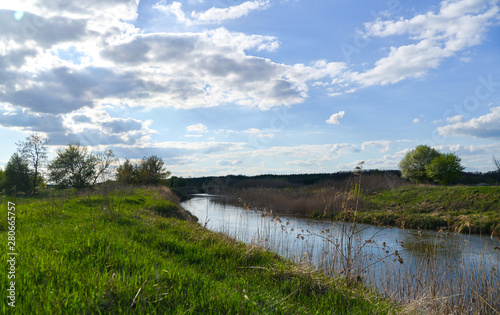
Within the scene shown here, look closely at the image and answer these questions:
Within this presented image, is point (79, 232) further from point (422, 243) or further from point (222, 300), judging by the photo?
point (422, 243)

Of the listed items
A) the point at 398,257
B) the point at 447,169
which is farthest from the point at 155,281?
the point at 447,169

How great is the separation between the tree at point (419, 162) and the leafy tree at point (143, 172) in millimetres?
36552

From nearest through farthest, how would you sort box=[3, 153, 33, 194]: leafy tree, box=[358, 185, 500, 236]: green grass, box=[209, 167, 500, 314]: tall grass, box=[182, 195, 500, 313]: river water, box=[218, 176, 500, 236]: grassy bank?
box=[209, 167, 500, 314]: tall grass
box=[182, 195, 500, 313]: river water
box=[358, 185, 500, 236]: green grass
box=[218, 176, 500, 236]: grassy bank
box=[3, 153, 33, 194]: leafy tree

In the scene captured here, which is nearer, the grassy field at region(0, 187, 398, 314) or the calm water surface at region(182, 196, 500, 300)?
the grassy field at region(0, 187, 398, 314)

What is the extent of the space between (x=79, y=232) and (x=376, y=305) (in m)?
5.24

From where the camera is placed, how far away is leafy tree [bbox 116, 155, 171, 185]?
46.5 metres

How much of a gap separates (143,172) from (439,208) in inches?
1514

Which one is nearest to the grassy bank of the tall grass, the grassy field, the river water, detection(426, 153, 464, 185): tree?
the river water

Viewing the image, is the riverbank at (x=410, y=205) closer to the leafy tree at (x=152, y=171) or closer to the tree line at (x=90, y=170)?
the tree line at (x=90, y=170)

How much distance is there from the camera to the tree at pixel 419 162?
4191 centimetres

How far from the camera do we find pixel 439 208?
22.2m

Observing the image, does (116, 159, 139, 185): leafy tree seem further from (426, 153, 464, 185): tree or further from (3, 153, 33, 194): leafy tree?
(426, 153, 464, 185): tree

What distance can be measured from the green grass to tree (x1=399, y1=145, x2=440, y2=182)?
15.6 meters

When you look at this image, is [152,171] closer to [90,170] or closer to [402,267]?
[90,170]
